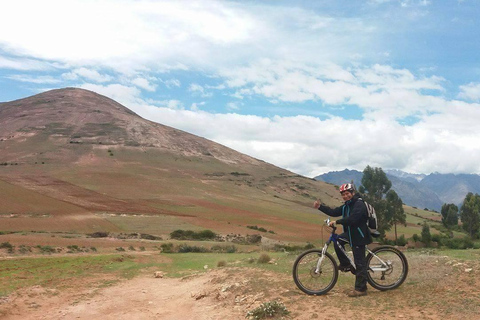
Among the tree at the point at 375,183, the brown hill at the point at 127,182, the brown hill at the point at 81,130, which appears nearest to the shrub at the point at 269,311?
the brown hill at the point at 127,182

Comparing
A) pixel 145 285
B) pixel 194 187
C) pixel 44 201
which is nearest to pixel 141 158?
pixel 194 187

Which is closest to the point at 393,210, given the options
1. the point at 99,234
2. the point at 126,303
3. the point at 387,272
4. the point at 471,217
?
the point at 471,217

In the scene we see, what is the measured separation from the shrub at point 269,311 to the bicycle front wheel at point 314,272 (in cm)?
120

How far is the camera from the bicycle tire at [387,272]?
29.9 feet

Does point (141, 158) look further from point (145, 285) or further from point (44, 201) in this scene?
point (145, 285)

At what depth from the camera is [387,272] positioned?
9156mm

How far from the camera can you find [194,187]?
11950 centimetres

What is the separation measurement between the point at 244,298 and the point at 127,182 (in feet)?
343

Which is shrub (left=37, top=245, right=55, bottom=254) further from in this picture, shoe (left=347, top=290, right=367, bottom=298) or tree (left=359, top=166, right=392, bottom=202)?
tree (left=359, top=166, right=392, bottom=202)

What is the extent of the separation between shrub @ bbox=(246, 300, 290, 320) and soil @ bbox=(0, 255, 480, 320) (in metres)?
0.21

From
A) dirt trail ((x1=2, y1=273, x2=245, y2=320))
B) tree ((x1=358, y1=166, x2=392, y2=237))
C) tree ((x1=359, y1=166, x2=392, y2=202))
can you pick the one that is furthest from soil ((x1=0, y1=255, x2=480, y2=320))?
tree ((x1=359, y1=166, x2=392, y2=202))

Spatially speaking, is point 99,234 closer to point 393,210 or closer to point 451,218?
point 393,210

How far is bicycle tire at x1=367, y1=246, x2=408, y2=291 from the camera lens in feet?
29.9

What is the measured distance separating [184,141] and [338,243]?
187789 millimetres
